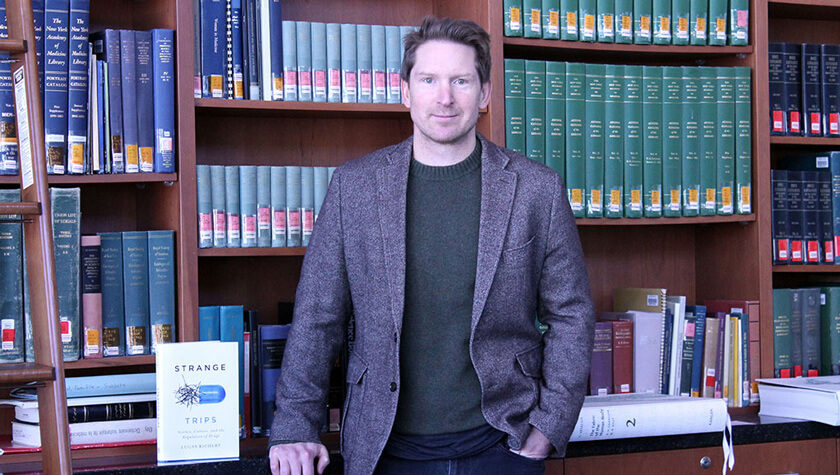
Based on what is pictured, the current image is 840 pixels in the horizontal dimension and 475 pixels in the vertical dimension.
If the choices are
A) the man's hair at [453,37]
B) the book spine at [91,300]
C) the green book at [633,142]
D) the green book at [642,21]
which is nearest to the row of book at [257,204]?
the book spine at [91,300]

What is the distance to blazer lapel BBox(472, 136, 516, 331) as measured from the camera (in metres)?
1.99

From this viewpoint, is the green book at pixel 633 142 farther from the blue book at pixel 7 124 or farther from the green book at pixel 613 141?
the blue book at pixel 7 124

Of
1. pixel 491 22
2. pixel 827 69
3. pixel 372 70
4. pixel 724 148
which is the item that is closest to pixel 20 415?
pixel 372 70

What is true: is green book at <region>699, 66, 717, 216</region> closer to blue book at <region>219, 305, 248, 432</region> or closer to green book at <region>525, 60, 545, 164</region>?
green book at <region>525, 60, 545, 164</region>

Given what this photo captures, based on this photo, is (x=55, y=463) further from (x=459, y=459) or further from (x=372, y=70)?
(x=372, y=70)

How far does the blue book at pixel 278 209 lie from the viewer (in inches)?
99.3

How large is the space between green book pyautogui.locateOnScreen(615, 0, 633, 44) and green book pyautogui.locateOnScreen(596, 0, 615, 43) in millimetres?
14

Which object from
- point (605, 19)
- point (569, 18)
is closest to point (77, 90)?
point (569, 18)

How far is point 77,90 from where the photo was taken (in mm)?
2346

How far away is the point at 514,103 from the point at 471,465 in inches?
41.5

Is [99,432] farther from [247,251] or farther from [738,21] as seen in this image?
[738,21]

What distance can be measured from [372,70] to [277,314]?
0.73 meters

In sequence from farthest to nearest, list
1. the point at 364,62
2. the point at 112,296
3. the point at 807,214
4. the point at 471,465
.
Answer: the point at 807,214 < the point at 364,62 < the point at 112,296 < the point at 471,465

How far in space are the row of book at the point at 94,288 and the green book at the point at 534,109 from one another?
0.96m
